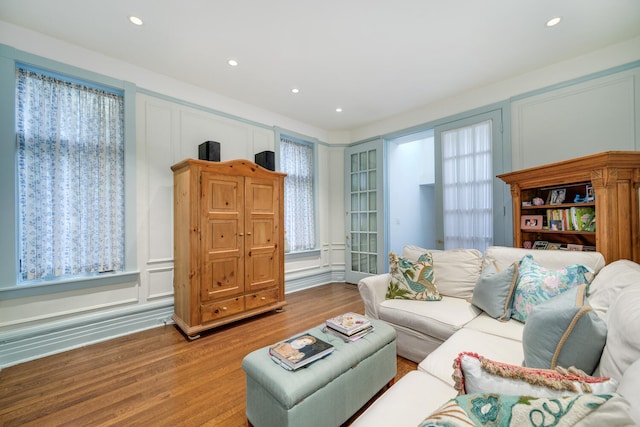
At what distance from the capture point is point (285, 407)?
3.99 feet

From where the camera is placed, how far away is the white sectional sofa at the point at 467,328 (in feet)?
3.08

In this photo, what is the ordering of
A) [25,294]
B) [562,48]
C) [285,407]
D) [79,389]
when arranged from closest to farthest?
1. [285,407]
2. [79,389]
3. [25,294]
4. [562,48]

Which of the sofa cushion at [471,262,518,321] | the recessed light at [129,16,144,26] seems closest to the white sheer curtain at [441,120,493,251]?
the sofa cushion at [471,262,518,321]

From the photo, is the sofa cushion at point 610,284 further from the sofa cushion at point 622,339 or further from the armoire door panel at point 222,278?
the armoire door panel at point 222,278

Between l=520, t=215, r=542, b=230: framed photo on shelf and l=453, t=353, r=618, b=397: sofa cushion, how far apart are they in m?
2.49

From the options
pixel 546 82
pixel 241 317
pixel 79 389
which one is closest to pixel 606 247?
pixel 546 82

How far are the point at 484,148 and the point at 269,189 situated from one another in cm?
285

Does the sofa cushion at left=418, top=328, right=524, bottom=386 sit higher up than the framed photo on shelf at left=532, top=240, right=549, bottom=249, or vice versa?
the framed photo on shelf at left=532, top=240, right=549, bottom=249

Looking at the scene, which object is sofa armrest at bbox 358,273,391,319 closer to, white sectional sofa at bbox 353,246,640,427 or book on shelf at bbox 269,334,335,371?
white sectional sofa at bbox 353,246,640,427

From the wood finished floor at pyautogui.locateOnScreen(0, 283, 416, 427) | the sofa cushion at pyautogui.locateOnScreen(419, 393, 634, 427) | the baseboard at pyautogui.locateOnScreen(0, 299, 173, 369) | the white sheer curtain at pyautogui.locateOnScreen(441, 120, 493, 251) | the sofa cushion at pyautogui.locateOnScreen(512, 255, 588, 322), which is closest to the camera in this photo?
the sofa cushion at pyautogui.locateOnScreen(419, 393, 634, 427)

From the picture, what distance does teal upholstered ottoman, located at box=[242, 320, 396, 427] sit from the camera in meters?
1.25

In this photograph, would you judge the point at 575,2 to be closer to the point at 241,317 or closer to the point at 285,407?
the point at 285,407

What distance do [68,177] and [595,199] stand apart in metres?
4.78

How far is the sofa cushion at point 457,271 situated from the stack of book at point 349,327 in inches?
41.9
